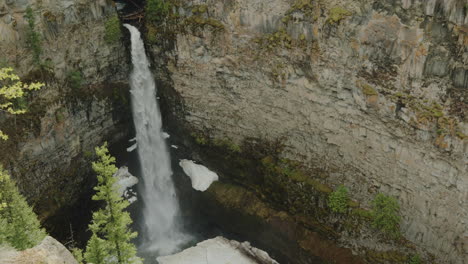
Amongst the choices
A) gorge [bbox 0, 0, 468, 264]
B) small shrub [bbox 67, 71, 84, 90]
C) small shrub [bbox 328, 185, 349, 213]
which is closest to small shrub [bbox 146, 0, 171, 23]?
gorge [bbox 0, 0, 468, 264]

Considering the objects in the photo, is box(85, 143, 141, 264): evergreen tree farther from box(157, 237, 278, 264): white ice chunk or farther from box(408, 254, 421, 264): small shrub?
box(408, 254, 421, 264): small shrub

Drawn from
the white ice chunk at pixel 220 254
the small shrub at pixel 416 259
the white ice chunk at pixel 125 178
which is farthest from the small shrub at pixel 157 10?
the small shrub at pixel 416 259

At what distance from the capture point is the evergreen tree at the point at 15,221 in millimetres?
17234

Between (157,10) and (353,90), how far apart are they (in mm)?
12385

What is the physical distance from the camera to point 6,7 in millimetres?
23375

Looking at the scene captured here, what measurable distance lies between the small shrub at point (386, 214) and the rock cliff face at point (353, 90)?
40 cm

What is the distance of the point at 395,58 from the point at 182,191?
15.2 metres

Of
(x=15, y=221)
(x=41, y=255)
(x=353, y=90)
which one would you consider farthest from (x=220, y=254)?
(x=41, y=255)

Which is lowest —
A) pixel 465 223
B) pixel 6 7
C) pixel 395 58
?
pixel 465 223

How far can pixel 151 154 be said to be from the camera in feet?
102

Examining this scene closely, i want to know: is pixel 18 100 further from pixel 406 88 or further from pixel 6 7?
pixel 406 88

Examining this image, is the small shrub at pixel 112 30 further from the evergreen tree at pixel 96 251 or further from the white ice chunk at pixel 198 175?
the evergreen tree at pixel 96 251

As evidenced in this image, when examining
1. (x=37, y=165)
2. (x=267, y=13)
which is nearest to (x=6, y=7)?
(x=37, y=165)

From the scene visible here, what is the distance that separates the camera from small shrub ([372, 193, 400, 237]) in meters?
23.8
